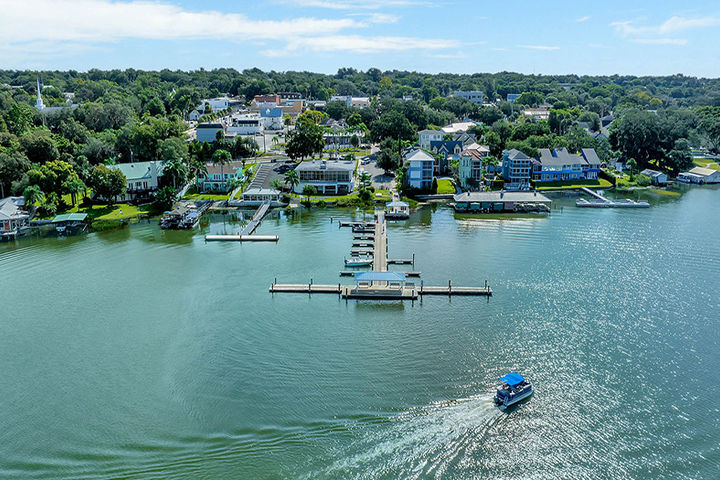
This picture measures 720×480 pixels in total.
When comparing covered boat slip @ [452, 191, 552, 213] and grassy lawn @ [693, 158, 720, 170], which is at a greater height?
grassy lawn @ [693, 158, 720, 170]

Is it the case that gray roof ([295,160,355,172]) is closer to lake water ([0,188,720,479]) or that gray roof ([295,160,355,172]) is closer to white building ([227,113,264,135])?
lake water ([0,188,720,479])

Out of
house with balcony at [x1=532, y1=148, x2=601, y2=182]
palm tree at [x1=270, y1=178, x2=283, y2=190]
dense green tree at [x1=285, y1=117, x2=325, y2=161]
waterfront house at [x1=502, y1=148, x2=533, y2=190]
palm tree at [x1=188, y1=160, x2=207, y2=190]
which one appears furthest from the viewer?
dense green tree at [x1=285, y1=117, x2=325, y2=161]

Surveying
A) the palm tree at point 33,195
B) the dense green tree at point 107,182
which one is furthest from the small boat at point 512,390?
the palm tree at point 33,195

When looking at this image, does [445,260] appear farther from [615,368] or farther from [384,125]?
[384,125]

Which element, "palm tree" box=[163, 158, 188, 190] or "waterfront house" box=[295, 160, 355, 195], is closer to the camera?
"palm tree" box=[163, 158, 188, 190]

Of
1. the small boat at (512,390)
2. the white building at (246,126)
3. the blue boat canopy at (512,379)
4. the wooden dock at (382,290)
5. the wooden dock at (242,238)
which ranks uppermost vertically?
the white building at (246,126)

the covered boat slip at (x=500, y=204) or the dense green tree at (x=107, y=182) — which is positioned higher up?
the dense green tree at (x=107, y=182)

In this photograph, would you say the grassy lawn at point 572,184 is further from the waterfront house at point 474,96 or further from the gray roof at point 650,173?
the waterfront house at point 474,96

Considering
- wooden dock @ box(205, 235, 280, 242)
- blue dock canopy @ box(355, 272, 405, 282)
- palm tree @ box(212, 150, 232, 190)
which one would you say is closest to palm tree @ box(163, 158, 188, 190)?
palm tree @ box(212, 150, 232, 190)
